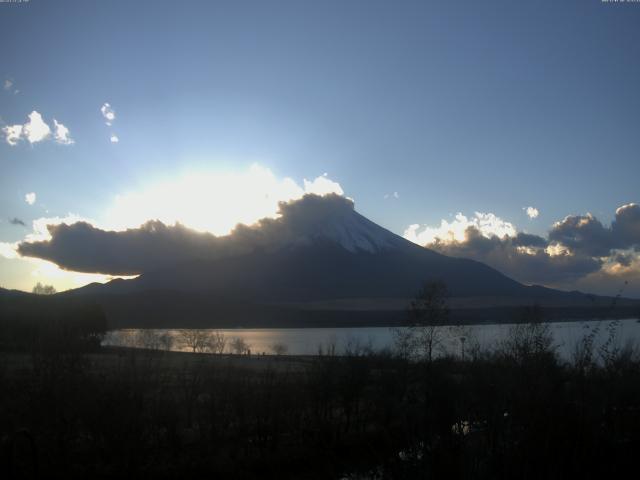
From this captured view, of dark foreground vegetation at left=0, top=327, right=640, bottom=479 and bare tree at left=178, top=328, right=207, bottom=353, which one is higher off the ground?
dark foreground vegetation at left=0, top=327, right=640, bottom=479

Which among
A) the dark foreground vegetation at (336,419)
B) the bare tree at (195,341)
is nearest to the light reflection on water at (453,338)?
the bare tree at (195,341)

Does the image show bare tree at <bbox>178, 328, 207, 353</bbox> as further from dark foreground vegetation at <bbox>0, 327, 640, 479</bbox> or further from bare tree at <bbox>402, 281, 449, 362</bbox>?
dark foreground vegetation at <bbox>0, 327, 640, 479</bbox>

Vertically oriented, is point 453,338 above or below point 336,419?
above

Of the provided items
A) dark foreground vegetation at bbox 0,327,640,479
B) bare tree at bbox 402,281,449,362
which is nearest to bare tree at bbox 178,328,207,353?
bare tree at bbox 402,281,449,362

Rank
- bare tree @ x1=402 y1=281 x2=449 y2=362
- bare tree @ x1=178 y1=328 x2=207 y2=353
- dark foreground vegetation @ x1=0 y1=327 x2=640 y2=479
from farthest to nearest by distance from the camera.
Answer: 1. bare tree @ x1=178 y1=328 x2=207 y2=353
2. bare tree @ x1=402 y1=281 x2=449 y2=362
3. dark foreground vegetation @ x1=0 y1=327 x2=640 y2=479

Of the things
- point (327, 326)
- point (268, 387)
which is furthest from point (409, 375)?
point (327, 326)

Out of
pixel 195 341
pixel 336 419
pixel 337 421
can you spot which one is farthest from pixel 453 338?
pixel 195 341

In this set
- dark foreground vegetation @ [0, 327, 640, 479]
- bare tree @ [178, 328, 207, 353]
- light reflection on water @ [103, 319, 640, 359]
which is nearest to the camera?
dark foreground vegetation @ [0, 327, 640, 479]

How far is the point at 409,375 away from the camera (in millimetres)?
21438

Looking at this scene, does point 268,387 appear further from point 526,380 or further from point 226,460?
point 526,380

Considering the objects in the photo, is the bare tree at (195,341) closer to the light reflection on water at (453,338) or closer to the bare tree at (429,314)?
the light reflection on water at (453,338)

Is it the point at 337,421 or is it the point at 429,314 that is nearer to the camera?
the point at 337,421

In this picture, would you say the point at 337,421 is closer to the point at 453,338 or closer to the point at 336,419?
the point at 336,419

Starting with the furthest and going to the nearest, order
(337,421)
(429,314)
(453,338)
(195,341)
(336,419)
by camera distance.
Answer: (195,341)
(453,338)
(429,314)
(336,419)
(337,421)
